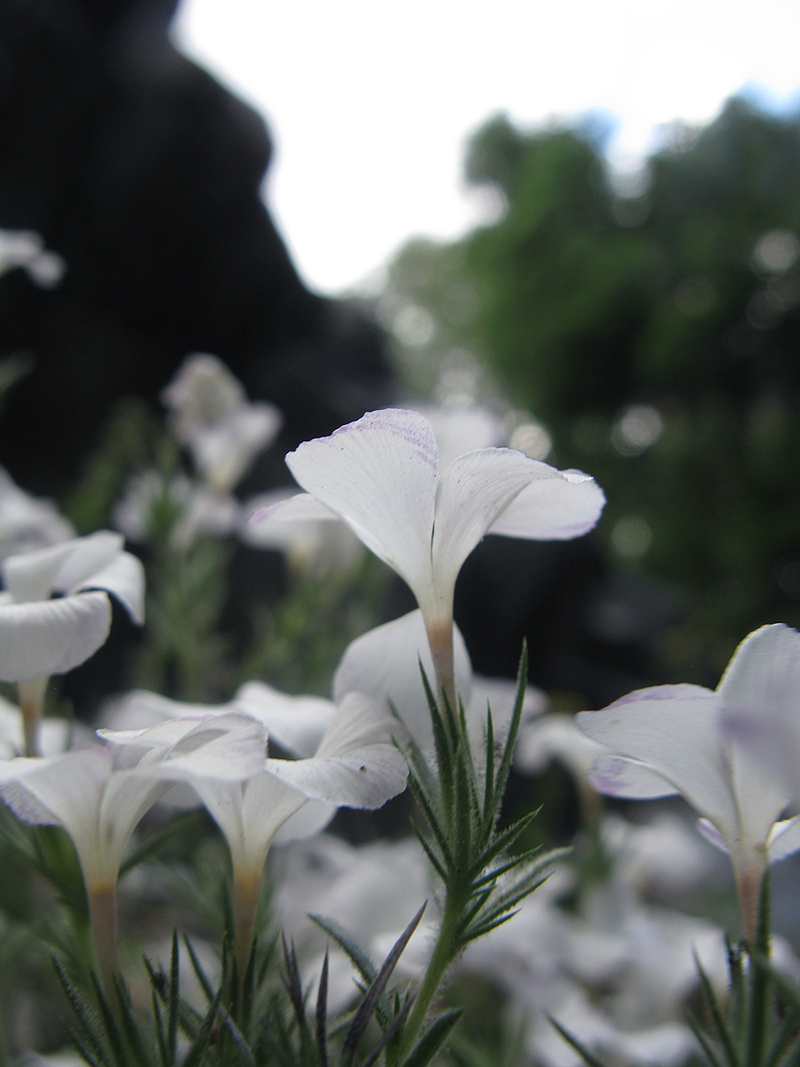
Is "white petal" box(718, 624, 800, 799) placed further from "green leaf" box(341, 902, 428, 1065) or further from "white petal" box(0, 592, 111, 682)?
"white petal" box(0, 592, 111, 682)

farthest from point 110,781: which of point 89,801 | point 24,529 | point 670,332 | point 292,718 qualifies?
point 670,332

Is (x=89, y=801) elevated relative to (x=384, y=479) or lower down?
lower down

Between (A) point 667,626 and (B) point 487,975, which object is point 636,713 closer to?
(B) point 487,975

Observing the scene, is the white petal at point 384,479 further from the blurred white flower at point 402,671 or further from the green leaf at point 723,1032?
the green leaf at point 723,1032

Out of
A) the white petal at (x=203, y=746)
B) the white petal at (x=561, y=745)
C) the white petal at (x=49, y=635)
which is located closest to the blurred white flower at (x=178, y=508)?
the white petal at (x=561, y=745)

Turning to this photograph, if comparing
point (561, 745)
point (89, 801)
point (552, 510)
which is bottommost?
point (561, 745)

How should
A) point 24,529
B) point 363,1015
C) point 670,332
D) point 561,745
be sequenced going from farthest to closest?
point 670,332
point 561,745
point 24,529
point 363,1015

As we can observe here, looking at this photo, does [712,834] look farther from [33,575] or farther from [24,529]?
[24,529]

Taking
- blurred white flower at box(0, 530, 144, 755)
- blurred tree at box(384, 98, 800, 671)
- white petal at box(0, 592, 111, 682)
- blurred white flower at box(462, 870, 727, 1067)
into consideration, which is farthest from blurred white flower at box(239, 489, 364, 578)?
blurred tree at box(384, 98, 800, 671)
